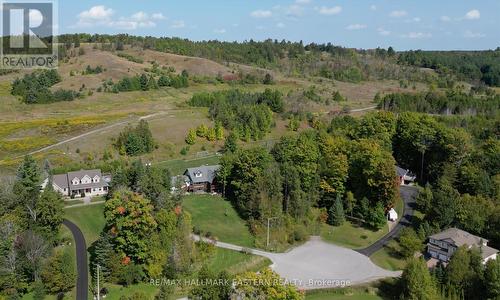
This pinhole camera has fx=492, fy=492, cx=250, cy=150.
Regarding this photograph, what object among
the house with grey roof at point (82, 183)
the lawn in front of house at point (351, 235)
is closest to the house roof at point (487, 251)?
the lawn in front of house at point (351, 235)

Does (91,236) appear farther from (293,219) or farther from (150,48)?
(150,48)

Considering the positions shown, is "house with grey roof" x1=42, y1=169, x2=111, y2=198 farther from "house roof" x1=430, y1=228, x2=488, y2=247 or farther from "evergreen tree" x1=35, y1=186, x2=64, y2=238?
"house roof" x1=430, y1=228, x2=488, y2=247

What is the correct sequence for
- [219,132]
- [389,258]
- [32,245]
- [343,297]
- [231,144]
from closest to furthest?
[32,245], [343,297], [389,258], [231,144], [219,132]


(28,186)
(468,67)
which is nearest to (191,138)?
(28,186)

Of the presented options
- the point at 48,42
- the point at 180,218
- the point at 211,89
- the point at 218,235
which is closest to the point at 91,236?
the point at 180,218

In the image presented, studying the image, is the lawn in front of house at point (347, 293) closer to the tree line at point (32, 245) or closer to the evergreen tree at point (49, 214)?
the tree line at point (32, 245)

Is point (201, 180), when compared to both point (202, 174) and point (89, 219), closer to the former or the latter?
point (202, 174)
